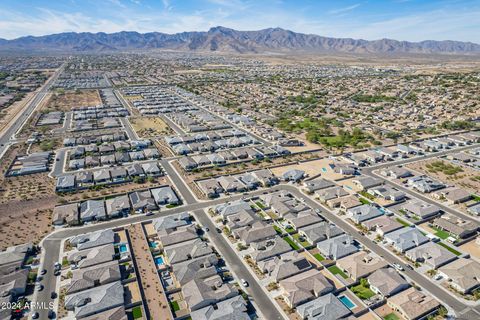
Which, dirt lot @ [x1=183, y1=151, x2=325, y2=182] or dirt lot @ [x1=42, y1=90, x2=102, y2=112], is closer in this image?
dirt lot @ [x1=183, y1=151, x2=325, y2=182]

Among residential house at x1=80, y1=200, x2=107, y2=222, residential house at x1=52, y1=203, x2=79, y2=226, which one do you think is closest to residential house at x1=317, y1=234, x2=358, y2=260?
residential house at x1=80, y1=200, x2=107, y2=222

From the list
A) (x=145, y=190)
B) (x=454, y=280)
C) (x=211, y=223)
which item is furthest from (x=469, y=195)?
(x=145, y=190)

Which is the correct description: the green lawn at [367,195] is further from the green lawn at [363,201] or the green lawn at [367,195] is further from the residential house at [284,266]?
the residential house at [284,266]

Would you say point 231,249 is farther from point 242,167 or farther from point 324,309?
point 242,167

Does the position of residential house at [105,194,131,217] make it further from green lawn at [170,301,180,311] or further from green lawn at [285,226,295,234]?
green lawn at [285,226,295,234]

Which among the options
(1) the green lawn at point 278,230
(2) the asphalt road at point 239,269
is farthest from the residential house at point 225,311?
(1) the green lawn at point 278,230

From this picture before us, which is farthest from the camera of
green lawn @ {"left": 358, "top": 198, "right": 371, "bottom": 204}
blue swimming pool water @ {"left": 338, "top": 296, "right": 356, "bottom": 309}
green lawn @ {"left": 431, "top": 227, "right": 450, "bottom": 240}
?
green lawn @ {"left": 358, "top": 198, "right": 371, "bottom": 204}

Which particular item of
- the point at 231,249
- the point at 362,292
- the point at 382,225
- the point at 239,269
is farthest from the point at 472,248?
the point at 231,249
